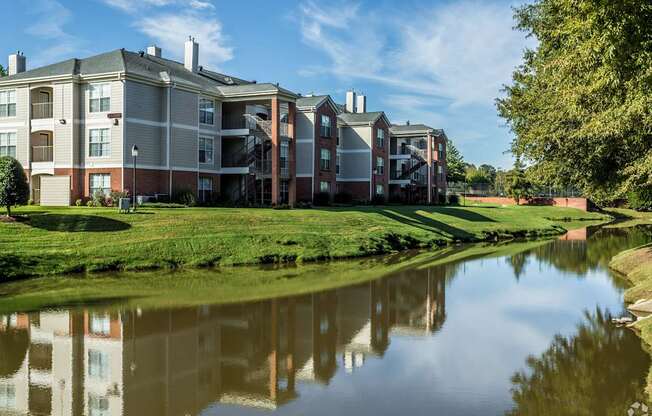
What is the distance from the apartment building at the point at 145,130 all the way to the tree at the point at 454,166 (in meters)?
52.2

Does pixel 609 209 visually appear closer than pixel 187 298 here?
No

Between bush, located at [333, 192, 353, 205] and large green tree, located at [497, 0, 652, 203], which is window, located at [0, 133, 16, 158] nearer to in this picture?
bush, located at [333, 192, 353, 205]

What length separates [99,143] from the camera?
3591 centimetres

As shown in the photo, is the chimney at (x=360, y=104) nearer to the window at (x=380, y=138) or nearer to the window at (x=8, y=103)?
the window at (x=380, y=138)

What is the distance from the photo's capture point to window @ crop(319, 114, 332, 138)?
174 ft

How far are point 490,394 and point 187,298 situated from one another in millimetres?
10556

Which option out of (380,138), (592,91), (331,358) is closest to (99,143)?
(331,358)

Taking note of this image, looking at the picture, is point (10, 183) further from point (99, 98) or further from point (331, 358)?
point (331, 358)

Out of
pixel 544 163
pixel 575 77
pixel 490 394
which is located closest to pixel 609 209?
pixel 544 163

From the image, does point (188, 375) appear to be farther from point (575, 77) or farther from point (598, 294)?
point (598, 294)

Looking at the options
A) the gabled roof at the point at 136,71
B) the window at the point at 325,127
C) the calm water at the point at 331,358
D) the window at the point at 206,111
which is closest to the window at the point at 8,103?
the gabled roof at the point at 136,71

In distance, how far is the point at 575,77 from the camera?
15133 millimetres

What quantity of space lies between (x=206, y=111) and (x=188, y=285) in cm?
2155

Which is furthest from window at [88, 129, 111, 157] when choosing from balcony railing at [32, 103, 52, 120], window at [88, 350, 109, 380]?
window at [88, 350, 109, 380]
